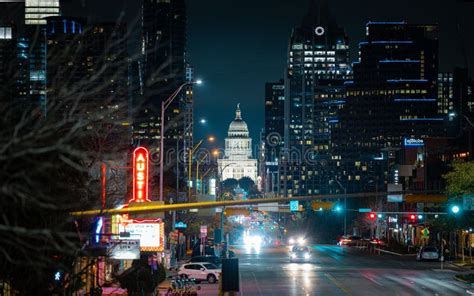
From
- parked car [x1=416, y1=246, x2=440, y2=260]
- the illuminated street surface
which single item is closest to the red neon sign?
the illuminated street surface

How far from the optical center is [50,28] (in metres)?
122

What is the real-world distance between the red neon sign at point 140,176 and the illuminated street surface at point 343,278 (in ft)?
23.3

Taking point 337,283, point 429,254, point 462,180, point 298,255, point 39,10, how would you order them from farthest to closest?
point 39,10 < point 429,254 < point 298,255 < point 462,180 < point 337,283

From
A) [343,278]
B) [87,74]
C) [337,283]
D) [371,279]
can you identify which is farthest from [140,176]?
[371,279]

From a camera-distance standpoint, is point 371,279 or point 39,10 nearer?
point 371,279

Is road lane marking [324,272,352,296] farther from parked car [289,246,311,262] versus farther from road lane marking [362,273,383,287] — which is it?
parked car [289,246,311,262]

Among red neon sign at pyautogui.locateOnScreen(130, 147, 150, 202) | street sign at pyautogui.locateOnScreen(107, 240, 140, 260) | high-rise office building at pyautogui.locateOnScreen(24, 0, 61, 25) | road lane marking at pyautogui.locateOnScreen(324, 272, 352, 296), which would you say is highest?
high-rise office building at pyautogui.locateOnScreen(24, 0, 61, 25)

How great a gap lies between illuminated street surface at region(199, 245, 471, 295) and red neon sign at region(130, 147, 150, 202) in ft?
23.3

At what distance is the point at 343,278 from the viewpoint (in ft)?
201

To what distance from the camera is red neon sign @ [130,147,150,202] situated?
48.8m

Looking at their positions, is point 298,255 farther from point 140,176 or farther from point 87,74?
point 87,74

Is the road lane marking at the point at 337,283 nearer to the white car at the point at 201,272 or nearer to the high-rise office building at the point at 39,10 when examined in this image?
the white car at the point at 201,272

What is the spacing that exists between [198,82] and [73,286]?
975 inches

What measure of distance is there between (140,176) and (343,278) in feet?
58.9
